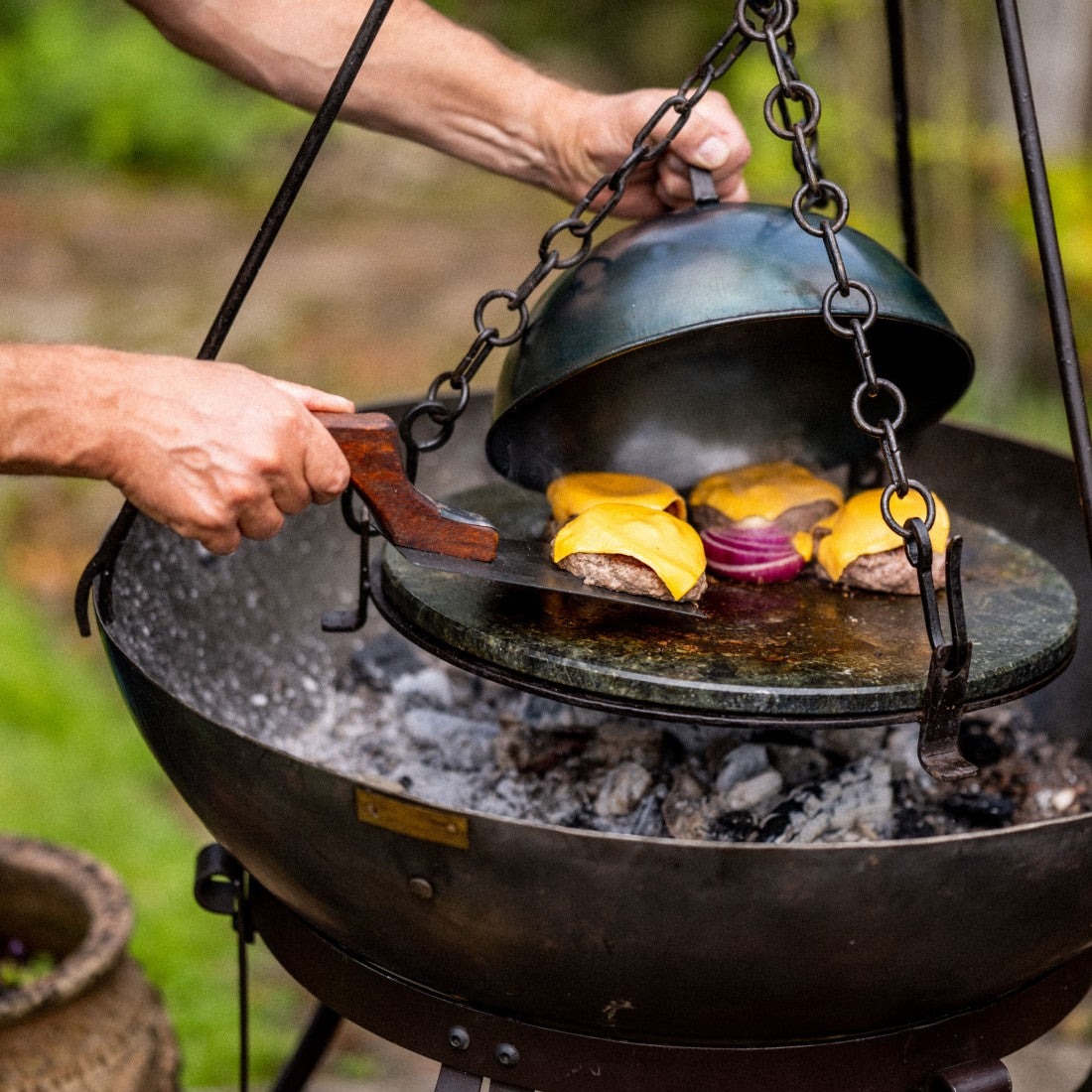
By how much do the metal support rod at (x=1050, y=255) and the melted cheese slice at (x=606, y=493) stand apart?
1.76 ft

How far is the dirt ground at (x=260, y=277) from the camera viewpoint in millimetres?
4934

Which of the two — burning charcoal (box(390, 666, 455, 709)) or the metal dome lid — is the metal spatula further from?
burning charcoal (box(390, 666, 455, 709))

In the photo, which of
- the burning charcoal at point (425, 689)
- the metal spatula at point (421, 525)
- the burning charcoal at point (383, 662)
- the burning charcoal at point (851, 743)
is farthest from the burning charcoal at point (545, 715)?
the metal spatula at point (421, 525)

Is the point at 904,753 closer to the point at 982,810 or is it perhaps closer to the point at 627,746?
the point at 982,810

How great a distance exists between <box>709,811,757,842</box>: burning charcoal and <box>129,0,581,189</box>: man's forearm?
43.9 inches

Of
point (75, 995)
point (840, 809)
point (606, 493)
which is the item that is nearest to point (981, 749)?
point (840, 809)

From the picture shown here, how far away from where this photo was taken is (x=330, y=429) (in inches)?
60.7

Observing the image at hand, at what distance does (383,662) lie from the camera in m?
2.44

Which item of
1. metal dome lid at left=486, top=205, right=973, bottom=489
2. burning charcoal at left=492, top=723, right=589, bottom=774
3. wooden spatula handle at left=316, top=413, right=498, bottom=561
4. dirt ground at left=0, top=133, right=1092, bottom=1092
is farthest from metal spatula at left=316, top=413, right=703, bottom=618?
dirt ground at left=0, top=133, right=1092, bottom=1092

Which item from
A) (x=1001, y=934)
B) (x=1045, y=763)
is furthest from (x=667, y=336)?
(x=1045, y=763)

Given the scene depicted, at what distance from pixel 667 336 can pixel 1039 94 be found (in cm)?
438

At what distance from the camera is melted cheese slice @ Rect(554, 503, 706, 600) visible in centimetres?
163

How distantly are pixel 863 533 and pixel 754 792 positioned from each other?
43cm

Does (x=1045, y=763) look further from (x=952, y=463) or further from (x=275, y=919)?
(x=275, y=919)
